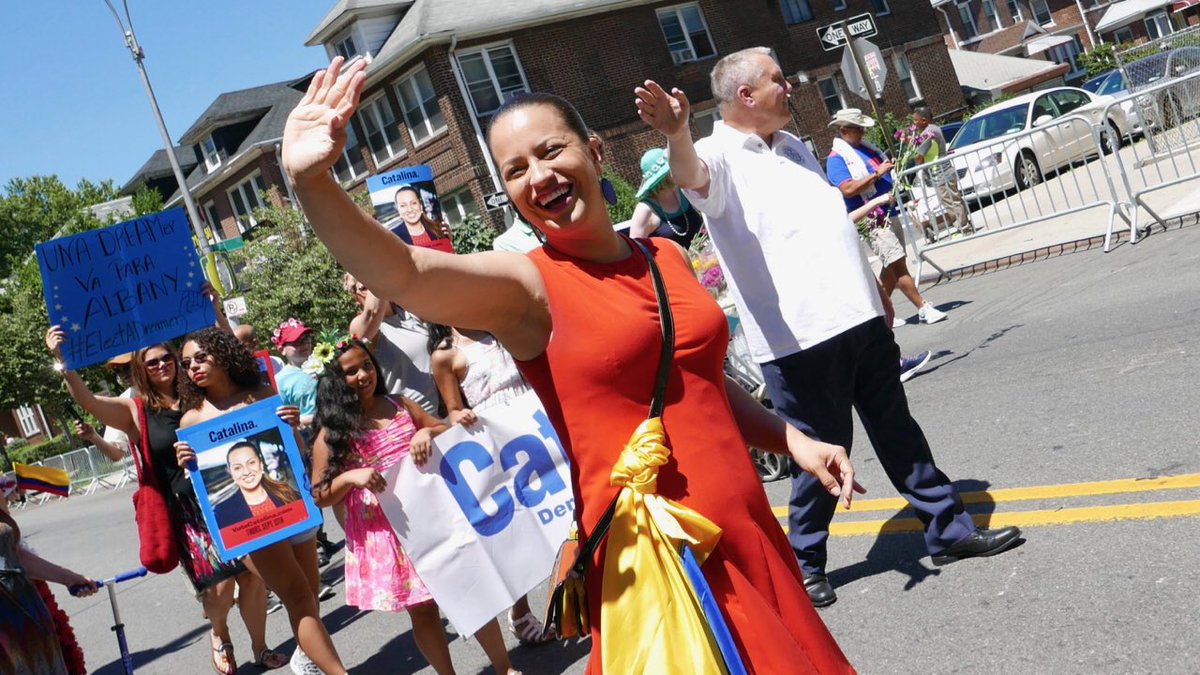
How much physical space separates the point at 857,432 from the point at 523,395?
3.56 m

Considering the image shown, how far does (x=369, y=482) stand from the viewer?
5262 mm

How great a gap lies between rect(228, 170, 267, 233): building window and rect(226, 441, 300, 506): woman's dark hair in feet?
124

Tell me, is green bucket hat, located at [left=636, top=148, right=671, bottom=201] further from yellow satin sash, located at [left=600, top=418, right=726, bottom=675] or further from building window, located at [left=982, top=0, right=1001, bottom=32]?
building window, located at [left=982, top=0, right=1001, bottom=32]

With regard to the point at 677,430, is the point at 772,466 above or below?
below

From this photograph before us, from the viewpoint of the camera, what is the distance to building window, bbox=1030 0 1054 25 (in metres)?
66.6

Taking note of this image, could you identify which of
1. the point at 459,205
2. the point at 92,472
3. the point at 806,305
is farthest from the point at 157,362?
the point at 92,472

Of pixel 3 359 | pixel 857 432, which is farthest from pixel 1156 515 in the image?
pixel 3 359

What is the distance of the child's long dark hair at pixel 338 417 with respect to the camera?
17.6 ft

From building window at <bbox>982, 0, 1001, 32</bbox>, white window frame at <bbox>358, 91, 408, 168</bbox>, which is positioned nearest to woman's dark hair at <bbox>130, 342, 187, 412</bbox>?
white window frame at <bbox>358, 91, 408, 168</bbox>

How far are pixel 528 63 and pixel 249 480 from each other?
96.9 ft

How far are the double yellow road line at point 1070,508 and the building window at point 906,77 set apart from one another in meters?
38.7

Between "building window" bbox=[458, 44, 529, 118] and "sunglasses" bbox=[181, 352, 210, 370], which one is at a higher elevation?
"building window" bbox=[458, 44, 529, 118]

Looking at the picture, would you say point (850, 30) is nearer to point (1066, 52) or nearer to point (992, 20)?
point (992, 20)

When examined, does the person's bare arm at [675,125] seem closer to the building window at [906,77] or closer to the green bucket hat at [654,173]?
the green bucket hat at [654,173]
